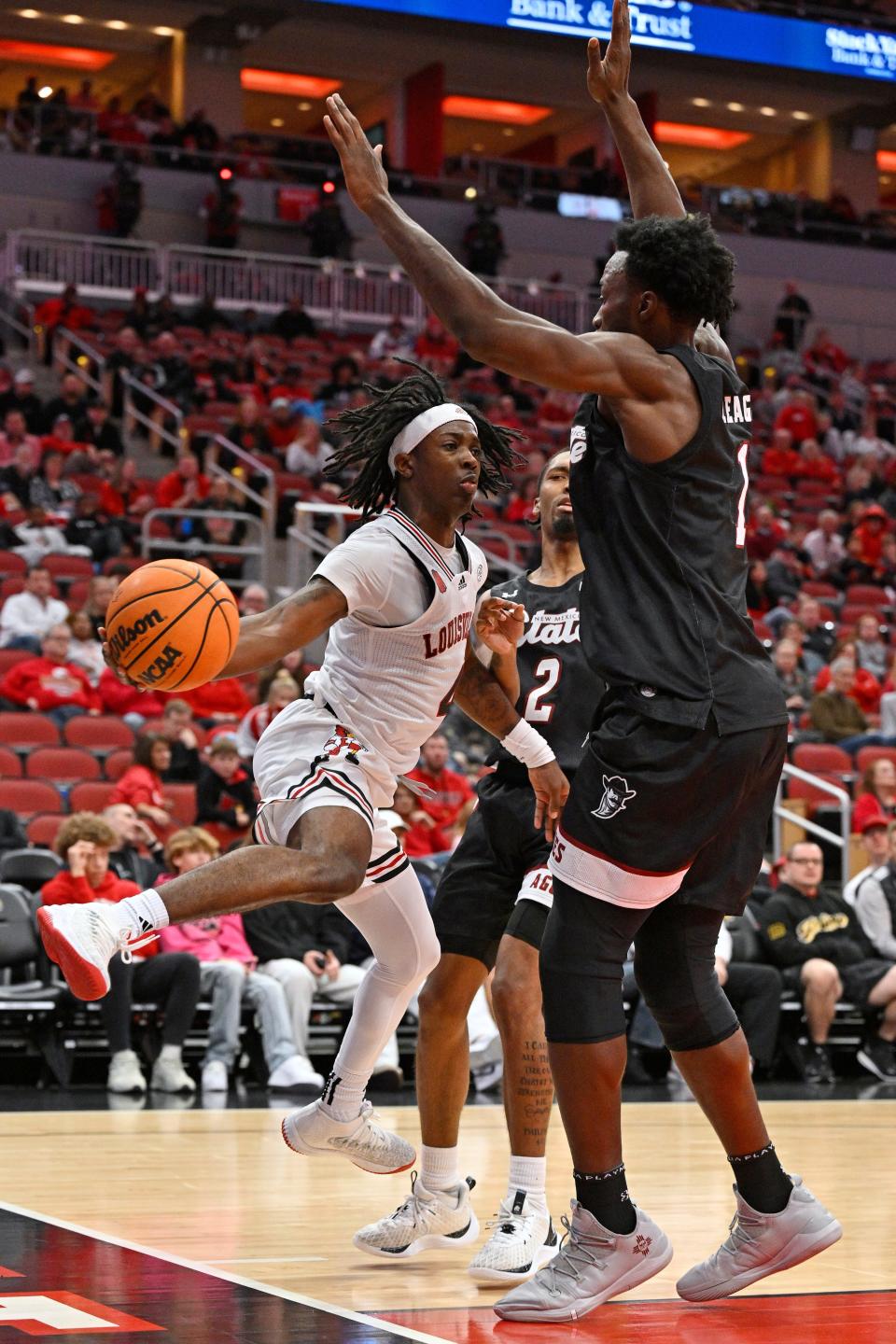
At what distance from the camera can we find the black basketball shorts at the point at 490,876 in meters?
5.10

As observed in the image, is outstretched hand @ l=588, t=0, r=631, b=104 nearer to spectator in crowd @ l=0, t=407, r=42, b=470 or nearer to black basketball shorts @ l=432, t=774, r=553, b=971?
black basketball shorts @ l=432, t=774, r=553, b=971

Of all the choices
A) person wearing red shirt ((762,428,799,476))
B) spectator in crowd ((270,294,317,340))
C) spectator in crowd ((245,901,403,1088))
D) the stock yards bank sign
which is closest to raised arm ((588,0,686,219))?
spectator in crowd ((245,901,403,1088))

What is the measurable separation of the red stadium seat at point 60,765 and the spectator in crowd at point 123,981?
2178 mm

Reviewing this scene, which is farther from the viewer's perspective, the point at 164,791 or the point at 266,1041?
the point at 164,791

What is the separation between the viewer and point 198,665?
421 cm

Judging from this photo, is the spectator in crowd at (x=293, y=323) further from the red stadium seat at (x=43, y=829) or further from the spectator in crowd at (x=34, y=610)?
the red stadium seat at (x=43, y=829)

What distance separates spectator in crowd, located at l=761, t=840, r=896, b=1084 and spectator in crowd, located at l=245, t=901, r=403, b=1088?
8.24 feet

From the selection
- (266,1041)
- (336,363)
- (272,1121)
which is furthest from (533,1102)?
(336,363)

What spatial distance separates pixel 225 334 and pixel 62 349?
6.70 feet

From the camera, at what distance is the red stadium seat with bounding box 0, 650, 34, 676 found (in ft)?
42.2

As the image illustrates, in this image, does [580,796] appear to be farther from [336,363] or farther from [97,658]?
[336,363]

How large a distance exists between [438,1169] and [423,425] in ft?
6.44

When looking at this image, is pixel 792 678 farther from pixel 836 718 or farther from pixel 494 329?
pixel 494 329

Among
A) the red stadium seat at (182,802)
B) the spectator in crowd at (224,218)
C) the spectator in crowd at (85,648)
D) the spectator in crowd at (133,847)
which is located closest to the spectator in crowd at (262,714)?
the red stadium seat at (182,802)
